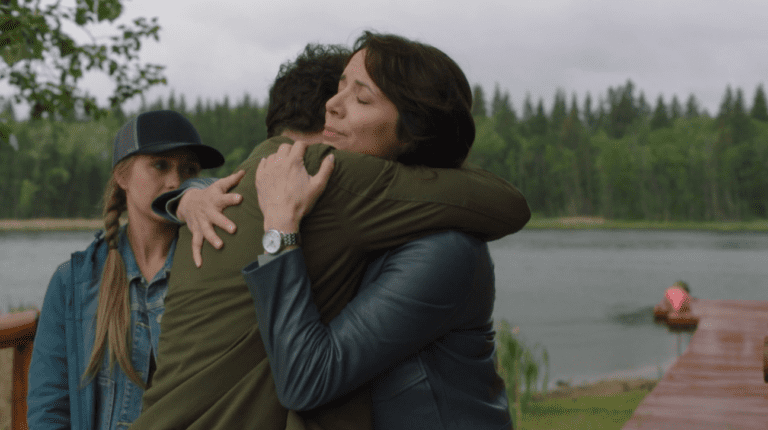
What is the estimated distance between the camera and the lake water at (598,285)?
1706 cm

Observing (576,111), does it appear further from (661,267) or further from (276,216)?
(276,216)

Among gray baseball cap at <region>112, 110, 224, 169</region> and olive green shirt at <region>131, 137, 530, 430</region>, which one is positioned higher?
gray baseball cap at <region>112, 110, 224, 169</region>

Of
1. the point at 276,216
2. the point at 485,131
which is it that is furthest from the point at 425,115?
the point at 485,131

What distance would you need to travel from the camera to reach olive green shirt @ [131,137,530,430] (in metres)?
1.19

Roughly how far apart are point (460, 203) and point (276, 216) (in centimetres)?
35

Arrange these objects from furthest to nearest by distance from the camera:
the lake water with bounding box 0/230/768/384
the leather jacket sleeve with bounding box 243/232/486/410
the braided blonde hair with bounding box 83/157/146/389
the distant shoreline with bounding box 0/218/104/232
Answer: the distant shoreline with bounding box 0/218/104/232 < the lake water with bounding box 0/230/768/384 < the braided blonde hair with bounding box 83/157/146/389 < the leather jacket sleeve with bounding box 243/232/486/410

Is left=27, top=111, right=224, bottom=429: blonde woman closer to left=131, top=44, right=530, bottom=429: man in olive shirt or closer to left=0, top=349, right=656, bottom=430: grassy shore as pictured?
left=131, top=44, right=530, bottom=429: man in olive shirt

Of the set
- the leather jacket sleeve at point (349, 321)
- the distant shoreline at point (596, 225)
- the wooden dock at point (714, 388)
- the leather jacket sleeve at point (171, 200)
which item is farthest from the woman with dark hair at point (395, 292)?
the distant shoreline at point (596, 225)

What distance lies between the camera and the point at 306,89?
2.00 m

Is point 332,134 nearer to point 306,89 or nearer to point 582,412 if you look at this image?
point 306,89

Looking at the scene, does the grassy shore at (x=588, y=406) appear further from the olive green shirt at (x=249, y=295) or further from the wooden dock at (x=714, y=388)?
the olive green shirt at (x=249, y=295)

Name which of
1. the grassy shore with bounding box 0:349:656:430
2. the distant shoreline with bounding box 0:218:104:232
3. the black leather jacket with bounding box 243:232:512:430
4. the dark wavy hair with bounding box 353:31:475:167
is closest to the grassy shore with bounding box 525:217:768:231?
the distant shoreline with bounding box 0:218:104:232

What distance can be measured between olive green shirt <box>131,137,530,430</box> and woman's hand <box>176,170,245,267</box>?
2cm

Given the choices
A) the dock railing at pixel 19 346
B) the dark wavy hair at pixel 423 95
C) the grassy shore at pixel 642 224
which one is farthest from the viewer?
the grassy shore at pixel 642 224
